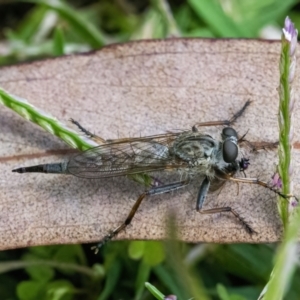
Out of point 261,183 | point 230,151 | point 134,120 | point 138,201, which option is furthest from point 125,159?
point 261,183

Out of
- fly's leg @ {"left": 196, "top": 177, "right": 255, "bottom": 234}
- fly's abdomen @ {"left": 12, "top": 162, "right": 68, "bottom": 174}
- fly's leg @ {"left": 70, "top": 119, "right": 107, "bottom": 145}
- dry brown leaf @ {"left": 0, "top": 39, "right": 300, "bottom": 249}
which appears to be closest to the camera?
fly's leg @ {"left": 196, "top": 177, "right": 255, "bottom": 234}

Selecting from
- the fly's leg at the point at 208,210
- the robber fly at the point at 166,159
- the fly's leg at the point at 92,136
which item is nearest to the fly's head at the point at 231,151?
the robber fly at the point at 166,159

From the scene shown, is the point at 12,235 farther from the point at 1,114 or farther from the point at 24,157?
the point at 1,114

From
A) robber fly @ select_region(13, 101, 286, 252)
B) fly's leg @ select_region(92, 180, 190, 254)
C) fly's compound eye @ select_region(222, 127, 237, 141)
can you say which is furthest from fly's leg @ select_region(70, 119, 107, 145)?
fly's compound eye @ select_region(222, 127, 237, 141)

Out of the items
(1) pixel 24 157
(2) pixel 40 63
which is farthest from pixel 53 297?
(2) pixel 40 63

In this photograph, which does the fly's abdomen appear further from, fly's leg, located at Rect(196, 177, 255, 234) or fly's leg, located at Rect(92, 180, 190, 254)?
fly's leg, located at Rect(196, 177, 255, 234)

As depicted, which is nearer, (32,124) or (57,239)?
(57,239)

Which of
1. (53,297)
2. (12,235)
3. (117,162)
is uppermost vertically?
(117,162)
